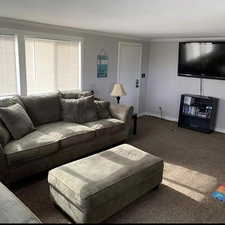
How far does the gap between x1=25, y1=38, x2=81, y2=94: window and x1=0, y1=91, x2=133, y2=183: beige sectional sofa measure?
16.4 inches

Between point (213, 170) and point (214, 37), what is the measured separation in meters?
2.96

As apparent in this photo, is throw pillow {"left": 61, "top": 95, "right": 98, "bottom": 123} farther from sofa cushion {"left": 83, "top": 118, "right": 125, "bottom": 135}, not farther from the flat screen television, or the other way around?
the flat screen television

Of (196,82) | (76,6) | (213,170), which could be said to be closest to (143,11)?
(76,6)

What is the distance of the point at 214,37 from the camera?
4.66 meters

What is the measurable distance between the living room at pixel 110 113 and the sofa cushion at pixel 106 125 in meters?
0.02

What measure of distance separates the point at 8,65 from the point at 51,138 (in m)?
1.50

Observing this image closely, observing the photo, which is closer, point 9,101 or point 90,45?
point 9,101

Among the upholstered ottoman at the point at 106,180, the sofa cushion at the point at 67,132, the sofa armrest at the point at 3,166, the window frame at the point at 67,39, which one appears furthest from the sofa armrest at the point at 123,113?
the sofa armrest at the point at 3,166

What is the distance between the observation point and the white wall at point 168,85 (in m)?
4.96

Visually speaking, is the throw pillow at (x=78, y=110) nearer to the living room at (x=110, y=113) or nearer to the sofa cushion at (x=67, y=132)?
the living room at (x=110, y=113)

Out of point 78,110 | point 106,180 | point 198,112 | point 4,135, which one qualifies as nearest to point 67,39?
point 78,110

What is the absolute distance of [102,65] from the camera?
15.6 ft

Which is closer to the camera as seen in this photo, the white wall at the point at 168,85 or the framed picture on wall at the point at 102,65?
the framed picture on wall at the point at 102,65

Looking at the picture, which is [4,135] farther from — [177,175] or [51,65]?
[177,175]
